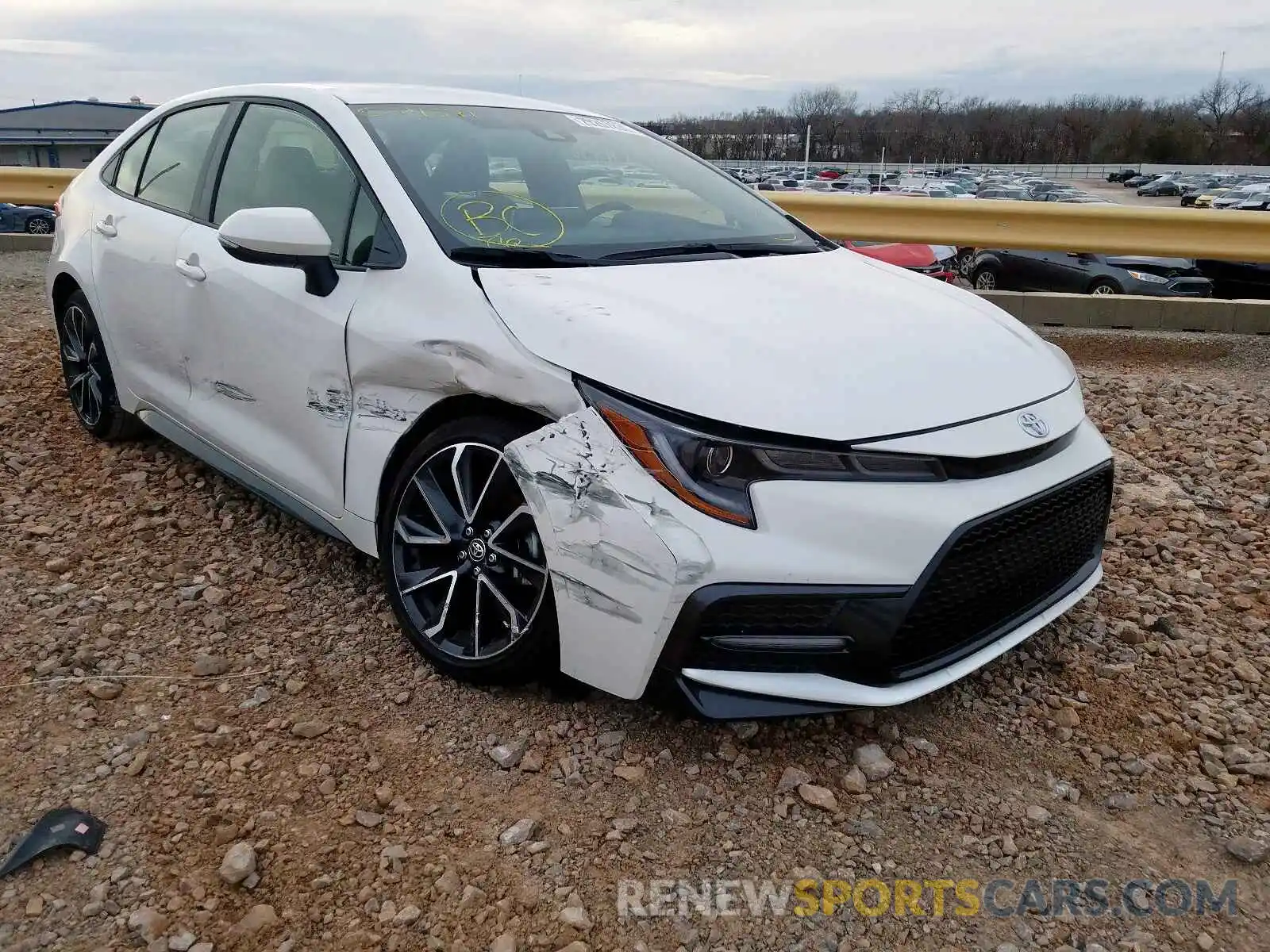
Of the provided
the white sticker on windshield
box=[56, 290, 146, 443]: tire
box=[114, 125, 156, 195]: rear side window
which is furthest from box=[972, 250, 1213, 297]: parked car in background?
box=[56, 290, 146, 443]: tire

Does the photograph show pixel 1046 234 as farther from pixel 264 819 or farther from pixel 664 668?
pixel 264 819

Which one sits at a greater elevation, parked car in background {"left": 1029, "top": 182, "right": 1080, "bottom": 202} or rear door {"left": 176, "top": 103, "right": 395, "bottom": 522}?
parked car in background {"left": 1029, "top": 182, "right": 1080, "bottom": 202}

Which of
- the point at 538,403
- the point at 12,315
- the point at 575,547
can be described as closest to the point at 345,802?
the point at 575,547

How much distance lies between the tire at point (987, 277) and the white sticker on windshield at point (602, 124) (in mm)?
10117

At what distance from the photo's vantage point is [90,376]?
4199 millimetres

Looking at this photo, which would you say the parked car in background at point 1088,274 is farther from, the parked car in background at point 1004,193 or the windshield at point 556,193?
the parked car in background at point 1004,193

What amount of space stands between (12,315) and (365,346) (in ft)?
16.1

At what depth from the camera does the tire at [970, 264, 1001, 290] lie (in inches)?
505

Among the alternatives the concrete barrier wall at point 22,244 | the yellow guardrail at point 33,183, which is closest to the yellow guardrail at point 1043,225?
the yellow guardrail at point 33,183

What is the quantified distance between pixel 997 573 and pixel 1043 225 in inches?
205

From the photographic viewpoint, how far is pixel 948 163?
281 feet

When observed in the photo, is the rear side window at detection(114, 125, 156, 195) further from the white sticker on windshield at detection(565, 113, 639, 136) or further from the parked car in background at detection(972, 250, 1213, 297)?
the parked car in background at detection(972, 250, 1213, 297)

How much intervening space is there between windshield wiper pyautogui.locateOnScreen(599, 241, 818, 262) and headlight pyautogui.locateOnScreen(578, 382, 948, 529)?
82 centimetres

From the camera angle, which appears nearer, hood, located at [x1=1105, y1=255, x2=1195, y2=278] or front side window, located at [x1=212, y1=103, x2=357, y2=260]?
front side window, located at [x1=212, y1=103, x2=357, y2=260]
